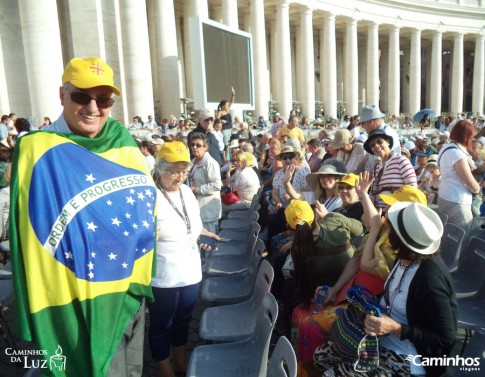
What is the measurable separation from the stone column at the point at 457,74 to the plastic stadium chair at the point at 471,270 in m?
41.5

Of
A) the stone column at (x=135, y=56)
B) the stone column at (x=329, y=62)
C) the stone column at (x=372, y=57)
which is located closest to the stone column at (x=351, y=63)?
the stone column at (x=372, y=57)

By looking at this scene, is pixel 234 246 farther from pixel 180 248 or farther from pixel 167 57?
Result: pixel 167 57

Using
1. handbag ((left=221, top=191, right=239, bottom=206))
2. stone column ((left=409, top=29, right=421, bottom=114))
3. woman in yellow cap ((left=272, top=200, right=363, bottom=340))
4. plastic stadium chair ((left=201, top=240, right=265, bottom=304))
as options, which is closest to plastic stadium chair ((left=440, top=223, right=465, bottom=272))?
woman in yellow cap ((left=272, top=200, right=363, bottom=340))

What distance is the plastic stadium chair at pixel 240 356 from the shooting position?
2600 millimetres

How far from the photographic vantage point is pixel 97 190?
1963mm

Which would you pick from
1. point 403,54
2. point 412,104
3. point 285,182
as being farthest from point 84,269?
point 403,54

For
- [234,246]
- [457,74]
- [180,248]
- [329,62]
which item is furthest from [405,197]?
[457,74]

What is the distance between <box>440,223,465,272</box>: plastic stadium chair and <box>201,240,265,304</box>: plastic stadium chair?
2.16m

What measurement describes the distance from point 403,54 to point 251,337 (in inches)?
2072

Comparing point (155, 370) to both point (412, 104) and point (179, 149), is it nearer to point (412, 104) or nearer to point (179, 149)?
point (179, 149)

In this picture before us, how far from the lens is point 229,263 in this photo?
15.9 feet

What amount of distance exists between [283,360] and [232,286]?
2.15 meters

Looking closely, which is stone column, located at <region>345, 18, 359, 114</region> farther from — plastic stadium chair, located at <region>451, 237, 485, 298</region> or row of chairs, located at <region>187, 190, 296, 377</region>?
plastic stadium chair, located at <region>451, 237, 485, 298</region>

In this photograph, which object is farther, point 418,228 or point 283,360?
point 418,228
